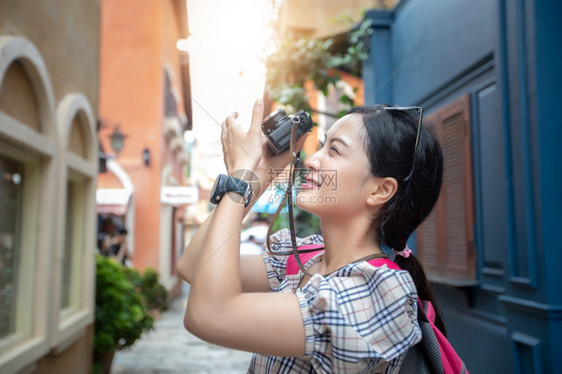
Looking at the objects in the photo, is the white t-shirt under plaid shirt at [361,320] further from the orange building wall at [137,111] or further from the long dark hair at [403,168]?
the orange building wall at [137,111]

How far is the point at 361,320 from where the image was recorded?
103 centimetres

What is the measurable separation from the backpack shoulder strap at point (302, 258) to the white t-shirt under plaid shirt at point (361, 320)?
0.89 feet

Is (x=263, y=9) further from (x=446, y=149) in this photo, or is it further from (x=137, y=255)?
(x=137, y=255)

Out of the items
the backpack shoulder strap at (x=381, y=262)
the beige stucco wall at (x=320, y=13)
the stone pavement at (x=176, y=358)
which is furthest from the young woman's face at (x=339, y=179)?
the stone pavement at (x=176, y=358)

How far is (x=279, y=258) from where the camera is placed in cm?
144

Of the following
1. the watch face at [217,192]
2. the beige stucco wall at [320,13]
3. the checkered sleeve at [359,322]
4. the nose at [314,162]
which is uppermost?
the beige stucco wall at [320,13]

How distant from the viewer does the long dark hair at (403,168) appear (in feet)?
3.97

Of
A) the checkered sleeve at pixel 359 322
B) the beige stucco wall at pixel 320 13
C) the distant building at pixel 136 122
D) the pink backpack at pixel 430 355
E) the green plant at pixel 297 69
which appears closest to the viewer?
the checkered sleeve at pixel 359 322

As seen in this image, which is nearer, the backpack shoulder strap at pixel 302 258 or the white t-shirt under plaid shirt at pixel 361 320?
the white t-shirt under plaid shirt at pixel 361 320

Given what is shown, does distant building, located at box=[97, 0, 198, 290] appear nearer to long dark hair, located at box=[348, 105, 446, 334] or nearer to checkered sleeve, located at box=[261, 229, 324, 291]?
checkered sleeve, located at box=[261, 229, 324, 291]

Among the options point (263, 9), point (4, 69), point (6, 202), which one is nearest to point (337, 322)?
point (263, 9)

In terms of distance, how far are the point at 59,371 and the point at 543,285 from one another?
3.36 m

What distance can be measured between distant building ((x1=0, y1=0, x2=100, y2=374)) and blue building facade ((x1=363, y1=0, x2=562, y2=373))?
81.4 inches

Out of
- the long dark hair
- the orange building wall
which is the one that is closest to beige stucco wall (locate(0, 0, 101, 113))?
the long dark hair
